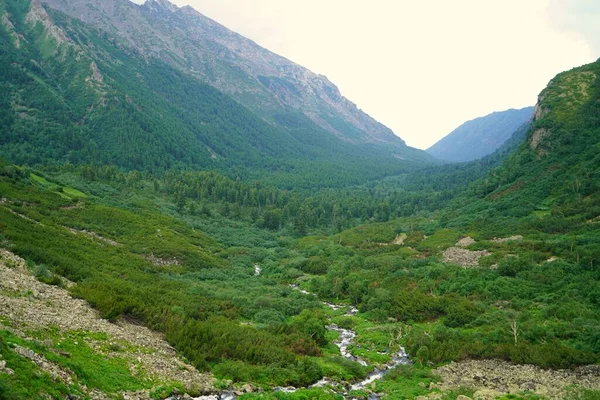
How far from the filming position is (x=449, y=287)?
212 feet

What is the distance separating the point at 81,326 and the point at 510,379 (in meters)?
35.3

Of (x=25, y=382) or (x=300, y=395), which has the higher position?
(x=25, y=382)

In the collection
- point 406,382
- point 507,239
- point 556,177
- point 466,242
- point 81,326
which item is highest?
point 556,177

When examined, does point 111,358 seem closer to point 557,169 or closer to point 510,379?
point 510,379

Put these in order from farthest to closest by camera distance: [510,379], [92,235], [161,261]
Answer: [161,261] < [92,235] < [510,379]

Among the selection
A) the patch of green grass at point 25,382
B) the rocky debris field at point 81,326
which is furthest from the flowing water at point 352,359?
the patch of green grass at point 25,382

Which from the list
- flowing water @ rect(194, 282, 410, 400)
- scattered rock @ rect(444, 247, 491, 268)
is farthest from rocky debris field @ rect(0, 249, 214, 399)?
scattered rock @ rect(444, 247, 491, 268)

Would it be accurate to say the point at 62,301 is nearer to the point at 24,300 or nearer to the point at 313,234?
the point at 24,300

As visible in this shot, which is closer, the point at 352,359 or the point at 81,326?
the point at 81,326

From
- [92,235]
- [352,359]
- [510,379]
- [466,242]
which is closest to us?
[510,379]

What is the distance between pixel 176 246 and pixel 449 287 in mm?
49518

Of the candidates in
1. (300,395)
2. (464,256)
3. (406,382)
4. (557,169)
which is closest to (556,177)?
(557,169)

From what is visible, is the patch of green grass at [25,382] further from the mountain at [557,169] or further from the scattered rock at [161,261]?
the mountain at [557,169]

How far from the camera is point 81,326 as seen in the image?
34.1 meters
